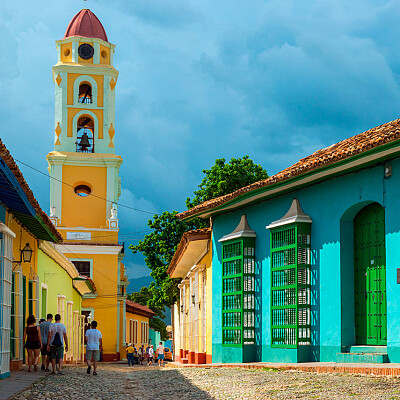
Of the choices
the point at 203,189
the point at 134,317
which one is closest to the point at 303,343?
the point at 203,189

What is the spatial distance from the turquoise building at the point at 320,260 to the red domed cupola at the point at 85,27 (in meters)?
27.1

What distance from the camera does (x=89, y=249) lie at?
4188cm

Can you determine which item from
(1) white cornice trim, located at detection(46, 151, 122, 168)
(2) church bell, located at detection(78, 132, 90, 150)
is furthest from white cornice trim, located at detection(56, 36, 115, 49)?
(1) white cornice trim, located at detection(46, 151, 122, 168)

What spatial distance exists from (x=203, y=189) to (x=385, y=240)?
21303mm

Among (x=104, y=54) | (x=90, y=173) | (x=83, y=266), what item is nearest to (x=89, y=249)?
(x=83, y=266)

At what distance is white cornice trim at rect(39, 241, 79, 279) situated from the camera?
20.7 m

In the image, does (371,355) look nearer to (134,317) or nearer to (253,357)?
(253,357)

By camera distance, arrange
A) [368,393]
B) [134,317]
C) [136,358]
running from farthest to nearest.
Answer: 1. [134,317]
2. [136,358]
3. [368,393]

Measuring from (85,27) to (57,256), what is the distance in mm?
22693

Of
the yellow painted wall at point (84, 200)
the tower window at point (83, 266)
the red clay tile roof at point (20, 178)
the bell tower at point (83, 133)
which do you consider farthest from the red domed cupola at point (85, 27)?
the red clay tile roof at point (20, 178)

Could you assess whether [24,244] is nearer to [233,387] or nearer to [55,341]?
[55,341]

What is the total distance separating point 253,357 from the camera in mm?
16938

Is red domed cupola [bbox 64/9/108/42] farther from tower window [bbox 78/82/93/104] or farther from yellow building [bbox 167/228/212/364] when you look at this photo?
yellow building [bbox 167/228/212/364]

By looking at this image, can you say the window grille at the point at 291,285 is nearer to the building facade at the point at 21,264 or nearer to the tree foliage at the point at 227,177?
the building facade at the point at 21,264
